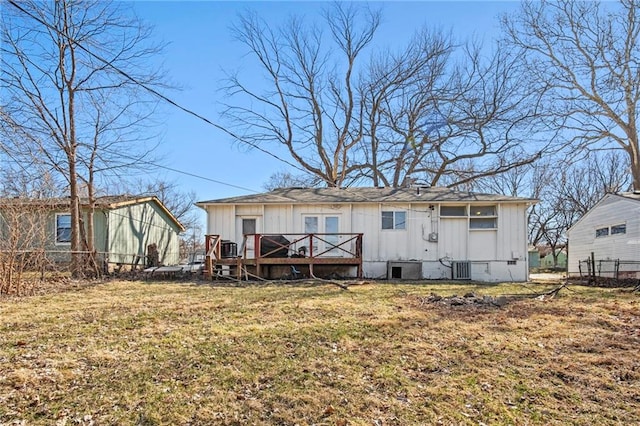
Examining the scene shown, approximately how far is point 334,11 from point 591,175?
81.0 ft

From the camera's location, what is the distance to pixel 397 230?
1410 cm

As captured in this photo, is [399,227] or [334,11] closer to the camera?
[399,227]

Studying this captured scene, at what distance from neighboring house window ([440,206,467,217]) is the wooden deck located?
324cm

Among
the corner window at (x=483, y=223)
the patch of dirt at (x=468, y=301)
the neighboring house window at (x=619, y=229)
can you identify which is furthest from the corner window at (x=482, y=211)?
the patch of dirt at (x=468, y=301)

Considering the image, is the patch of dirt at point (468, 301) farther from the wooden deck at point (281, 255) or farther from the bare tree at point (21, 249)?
the bare tree at point (21, 249)

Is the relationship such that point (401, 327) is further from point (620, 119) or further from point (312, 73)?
point (312, 73)

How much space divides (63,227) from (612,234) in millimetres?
21858

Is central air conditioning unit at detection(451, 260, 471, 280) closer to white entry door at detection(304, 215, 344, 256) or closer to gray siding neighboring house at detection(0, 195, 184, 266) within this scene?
white entry door at detection(304, 215, 344, 256)

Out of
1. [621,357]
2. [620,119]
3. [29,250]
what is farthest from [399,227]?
[620,119]

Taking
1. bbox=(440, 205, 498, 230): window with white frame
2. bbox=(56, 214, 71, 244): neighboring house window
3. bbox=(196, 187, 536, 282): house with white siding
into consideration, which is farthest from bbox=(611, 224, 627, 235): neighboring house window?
bbox=(56, 214, 71, 244): neighboring house window

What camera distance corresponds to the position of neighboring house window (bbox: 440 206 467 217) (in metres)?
14.1

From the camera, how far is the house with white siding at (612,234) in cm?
1435

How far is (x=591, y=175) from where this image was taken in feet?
108

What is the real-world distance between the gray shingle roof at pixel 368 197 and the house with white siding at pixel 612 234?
418 centimetres
